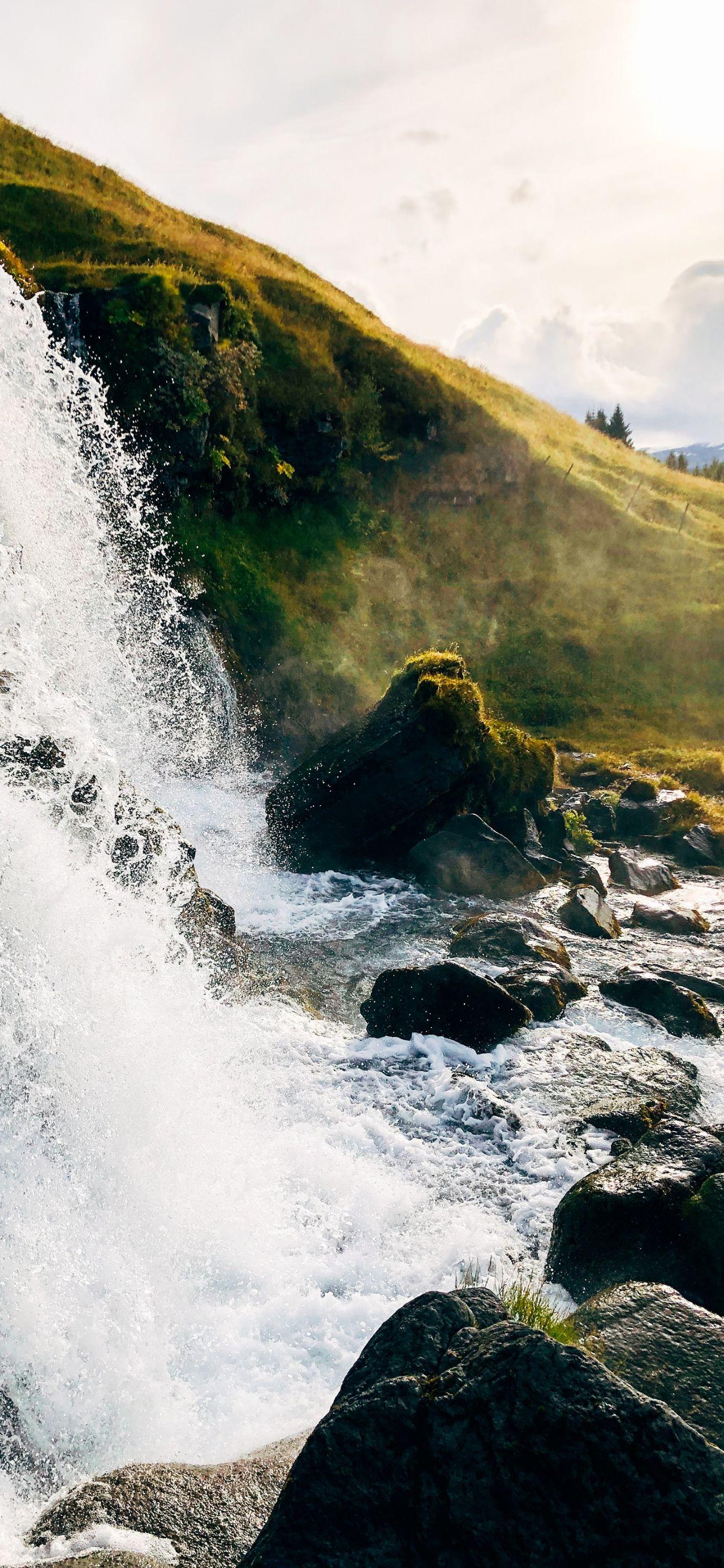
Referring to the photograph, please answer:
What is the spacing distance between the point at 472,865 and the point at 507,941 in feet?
13.4

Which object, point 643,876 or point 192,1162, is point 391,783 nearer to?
point 643,876

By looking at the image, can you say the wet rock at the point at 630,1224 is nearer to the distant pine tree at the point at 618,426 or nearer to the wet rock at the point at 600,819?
the wet rock at the point at 600,819

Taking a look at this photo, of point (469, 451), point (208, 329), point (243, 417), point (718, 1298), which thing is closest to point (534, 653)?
point (469, 451)

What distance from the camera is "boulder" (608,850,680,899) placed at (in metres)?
21.2

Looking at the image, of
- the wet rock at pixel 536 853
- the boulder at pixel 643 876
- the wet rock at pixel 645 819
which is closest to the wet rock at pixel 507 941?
the wet rock at pixel 536 853

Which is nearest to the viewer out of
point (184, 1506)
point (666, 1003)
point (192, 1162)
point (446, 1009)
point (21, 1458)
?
point (184, 1506)

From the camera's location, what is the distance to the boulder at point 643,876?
69.7 feet

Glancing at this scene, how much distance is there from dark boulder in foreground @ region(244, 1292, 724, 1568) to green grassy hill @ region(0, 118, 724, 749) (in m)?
23.3

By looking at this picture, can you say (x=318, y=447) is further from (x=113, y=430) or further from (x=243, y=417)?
(x=113, y=430)

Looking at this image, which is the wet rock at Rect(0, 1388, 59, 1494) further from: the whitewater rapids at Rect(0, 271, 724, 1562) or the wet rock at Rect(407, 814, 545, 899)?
the wet rock at Rect(407, 814, 545, 899)

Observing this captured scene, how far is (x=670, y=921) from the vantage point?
740 inches

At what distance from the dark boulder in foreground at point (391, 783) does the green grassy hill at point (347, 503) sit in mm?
6383

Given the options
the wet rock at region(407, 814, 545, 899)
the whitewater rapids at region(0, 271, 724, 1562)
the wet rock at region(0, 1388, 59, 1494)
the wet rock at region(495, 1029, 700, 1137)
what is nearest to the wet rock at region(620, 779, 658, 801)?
the wet rock at region(407, 814, 545, 899)

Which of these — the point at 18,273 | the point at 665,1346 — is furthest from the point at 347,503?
the point at 665,1346
